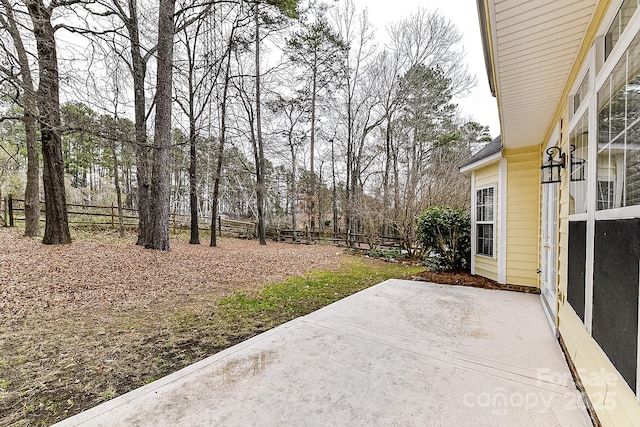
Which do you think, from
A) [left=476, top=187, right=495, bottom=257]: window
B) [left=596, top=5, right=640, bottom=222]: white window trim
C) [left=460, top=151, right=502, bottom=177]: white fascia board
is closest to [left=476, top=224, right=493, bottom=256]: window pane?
[left=476, top=187, right=495, bottom=257]: window

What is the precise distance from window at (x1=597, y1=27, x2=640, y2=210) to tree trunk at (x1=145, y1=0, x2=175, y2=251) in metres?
8.27

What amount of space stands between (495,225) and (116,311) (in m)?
6.38

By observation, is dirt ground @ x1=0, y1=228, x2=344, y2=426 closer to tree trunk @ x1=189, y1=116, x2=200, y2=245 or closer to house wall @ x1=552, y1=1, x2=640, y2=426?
house wall @ x1=552, y1=1, x2=640, y2=426

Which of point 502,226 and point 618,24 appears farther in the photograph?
point 502,226

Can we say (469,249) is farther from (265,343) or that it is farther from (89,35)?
(89,35)

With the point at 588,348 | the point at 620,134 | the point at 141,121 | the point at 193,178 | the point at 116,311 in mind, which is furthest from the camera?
the point at 193,178

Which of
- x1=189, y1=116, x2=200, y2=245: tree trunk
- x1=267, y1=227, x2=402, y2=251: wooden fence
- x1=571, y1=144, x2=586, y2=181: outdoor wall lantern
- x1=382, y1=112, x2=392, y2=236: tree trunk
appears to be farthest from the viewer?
x1=267, y1=227, x2=402, y2=251: wooden fence

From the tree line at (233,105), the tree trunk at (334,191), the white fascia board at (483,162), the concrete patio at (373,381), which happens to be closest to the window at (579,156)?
the concrete patio at (373,381)

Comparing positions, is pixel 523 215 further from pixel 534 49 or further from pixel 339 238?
pixel 339 238

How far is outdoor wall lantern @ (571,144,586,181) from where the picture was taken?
219 centimetres

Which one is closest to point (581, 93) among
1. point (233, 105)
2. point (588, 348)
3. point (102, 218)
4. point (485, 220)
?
point (588, 348)

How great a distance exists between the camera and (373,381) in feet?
6.70

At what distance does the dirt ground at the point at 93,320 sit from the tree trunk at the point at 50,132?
600mm

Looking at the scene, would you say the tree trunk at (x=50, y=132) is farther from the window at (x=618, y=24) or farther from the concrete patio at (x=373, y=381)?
the window at (x=618, y=24)
